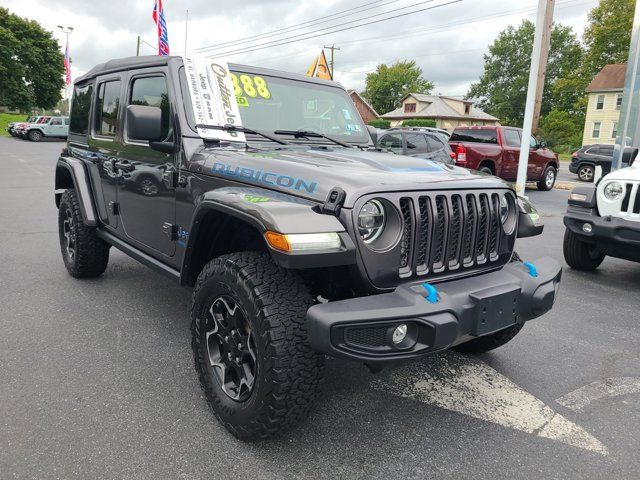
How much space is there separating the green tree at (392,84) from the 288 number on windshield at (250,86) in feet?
274

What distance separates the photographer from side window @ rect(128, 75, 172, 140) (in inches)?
126

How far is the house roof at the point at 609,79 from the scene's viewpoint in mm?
49697

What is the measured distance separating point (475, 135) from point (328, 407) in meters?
12.5

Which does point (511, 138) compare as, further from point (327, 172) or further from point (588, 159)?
point (327, 172)

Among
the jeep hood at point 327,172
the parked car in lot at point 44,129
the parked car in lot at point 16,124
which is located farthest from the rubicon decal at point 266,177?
the parked car in lot at point 16,124

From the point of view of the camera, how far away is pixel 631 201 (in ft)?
15.9

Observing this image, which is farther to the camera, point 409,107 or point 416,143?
point 409,107

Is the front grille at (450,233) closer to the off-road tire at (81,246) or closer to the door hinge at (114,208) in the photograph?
the door hinge at (114,208)

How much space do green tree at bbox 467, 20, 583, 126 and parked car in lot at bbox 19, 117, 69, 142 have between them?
56.5 metres

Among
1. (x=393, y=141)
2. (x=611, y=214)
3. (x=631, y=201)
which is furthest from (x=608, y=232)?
(x=393, y=141)

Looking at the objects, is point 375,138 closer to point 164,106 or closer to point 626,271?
point 164,106

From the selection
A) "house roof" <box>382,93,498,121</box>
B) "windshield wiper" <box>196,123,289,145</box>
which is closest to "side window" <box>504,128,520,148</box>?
"windshield wiper" <box>196,123,289,145</box>

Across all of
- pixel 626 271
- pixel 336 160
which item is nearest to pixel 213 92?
pixel 336 160

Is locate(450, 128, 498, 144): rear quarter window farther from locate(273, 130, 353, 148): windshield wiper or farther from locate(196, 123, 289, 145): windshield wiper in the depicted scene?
locate(196, 123, 289, 145): windshield wiper
